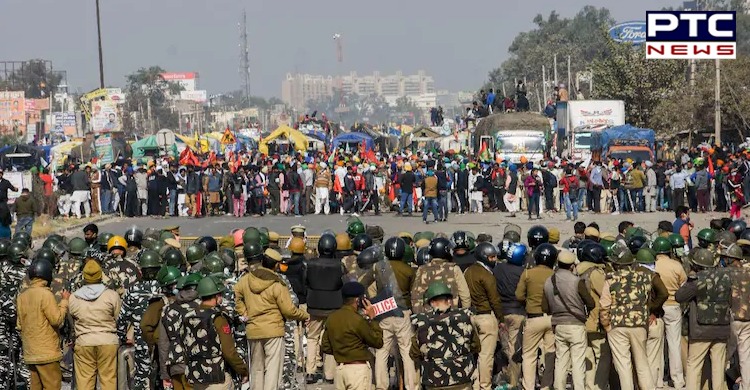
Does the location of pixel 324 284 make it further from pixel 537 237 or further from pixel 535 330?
pixel 537 237

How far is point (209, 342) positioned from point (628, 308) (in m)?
4.33

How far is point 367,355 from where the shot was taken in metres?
11.0

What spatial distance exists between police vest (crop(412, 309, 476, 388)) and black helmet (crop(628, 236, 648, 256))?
3.90 meters

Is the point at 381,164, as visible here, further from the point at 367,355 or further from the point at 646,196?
the point at 367,355

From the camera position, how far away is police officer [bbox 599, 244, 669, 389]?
12727 millimetres

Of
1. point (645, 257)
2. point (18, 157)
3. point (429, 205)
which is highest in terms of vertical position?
point (18, 157)

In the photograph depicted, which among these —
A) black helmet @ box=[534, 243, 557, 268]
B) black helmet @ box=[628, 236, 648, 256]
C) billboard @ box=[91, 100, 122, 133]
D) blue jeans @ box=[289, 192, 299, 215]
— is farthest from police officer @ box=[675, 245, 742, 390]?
billboard @ box=[91, 100, 122, 133]

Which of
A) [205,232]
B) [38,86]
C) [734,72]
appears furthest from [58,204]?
[38,86]

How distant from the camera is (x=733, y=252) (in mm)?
13125

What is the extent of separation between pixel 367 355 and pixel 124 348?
308 cm

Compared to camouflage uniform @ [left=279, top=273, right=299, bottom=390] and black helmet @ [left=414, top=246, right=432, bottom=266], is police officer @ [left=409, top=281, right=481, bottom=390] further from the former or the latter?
black helmet @ [left=414, top=246, right=432, bottom=266]

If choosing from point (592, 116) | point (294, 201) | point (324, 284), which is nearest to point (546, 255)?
point (324, 284)

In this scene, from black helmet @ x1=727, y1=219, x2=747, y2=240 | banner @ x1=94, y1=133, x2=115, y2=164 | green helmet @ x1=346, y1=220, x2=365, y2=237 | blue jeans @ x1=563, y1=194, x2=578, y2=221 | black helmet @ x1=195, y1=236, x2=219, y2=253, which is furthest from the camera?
banner @ x1=94, y1=133, x2=115, y2=164

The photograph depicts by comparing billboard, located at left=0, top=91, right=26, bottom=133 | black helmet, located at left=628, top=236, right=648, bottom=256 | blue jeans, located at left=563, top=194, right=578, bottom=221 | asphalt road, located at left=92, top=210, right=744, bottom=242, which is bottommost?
asphalt road, located at left=92, top=210, right=744, bottom=242
